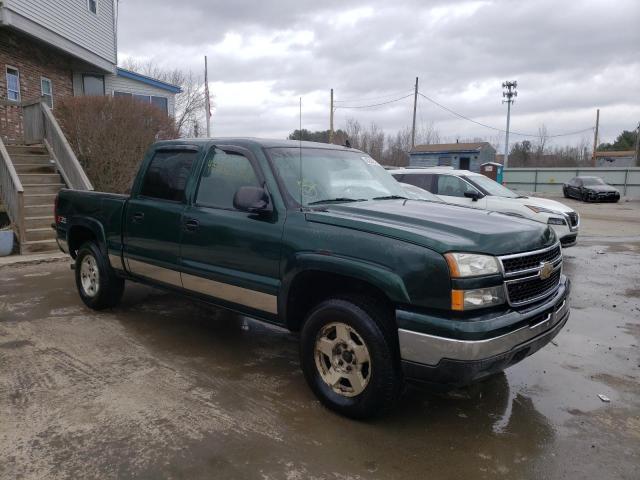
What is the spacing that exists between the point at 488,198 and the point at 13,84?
44.5 ft

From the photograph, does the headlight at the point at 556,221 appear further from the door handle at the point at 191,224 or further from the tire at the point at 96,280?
the tire at the point at 96,280

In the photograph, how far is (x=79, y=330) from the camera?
520cm

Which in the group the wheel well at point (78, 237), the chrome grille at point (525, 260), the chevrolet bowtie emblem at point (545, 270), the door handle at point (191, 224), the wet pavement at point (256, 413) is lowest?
the wet pavement at point (256, 413)

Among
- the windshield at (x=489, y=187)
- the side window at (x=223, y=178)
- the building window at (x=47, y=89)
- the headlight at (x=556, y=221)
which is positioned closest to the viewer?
the side window at (x=223, y=178)

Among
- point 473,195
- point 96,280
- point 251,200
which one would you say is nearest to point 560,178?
point 473,195

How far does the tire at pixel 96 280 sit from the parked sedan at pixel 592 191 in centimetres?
2796

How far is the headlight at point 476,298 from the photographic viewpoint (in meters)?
2.91

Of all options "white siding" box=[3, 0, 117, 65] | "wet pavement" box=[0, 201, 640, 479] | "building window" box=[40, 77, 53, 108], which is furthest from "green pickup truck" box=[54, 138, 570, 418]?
"building window" box=[40, 77, 53, 108]

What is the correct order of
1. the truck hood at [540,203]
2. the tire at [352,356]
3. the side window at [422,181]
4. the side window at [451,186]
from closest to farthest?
the tire at [352,356] → the truck hood at [540,203] → the side window at [451,186] → the side window at [422,181]

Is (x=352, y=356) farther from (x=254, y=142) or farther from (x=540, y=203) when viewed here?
(x=540, y=203)

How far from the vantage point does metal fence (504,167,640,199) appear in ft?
106

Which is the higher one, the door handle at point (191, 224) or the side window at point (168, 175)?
the side window at point (168, 175)

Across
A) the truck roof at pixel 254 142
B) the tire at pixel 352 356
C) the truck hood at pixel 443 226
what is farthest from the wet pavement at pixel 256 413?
the truck roof at pixel 254 142

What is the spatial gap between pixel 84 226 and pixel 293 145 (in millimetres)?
2851
